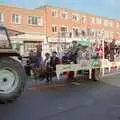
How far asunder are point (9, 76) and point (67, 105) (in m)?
1.84

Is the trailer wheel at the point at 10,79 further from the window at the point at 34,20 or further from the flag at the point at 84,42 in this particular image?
the window at the point at 34,20

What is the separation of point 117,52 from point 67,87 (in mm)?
8114

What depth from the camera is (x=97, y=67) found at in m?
19.0

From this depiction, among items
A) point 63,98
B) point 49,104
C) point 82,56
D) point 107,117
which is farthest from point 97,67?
point 107,117

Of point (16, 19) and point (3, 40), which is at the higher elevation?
point (16, 19)

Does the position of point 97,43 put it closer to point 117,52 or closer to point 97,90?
point 117,52

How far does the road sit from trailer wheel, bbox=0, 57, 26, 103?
287mm

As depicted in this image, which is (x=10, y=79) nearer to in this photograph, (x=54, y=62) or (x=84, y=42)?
(x=54, y=62)

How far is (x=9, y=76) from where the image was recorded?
1162 cm

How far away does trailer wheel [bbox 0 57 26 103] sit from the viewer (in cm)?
1139

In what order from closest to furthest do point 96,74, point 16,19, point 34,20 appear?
point 96,74 → point 16,19 → point 34,20

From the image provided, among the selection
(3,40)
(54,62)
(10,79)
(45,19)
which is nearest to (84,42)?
(54,62)

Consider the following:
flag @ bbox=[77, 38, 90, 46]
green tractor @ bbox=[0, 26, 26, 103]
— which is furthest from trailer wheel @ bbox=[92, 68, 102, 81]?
green tractor @ bbox=[0, 26, 26, 103]

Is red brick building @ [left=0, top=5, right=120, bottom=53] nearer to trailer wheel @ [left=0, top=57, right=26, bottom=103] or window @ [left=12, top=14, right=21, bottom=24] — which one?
window @ [left=12, top=14, right=21, bottom=24]
